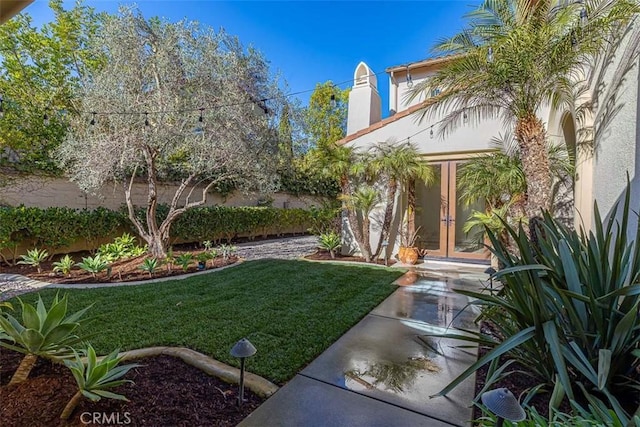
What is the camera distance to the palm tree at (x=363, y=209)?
9.33m

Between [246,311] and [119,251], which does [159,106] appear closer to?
[119,251]

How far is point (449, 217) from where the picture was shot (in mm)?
9391

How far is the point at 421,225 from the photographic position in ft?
33.8

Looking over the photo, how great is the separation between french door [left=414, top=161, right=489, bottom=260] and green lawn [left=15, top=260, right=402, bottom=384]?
104 inches

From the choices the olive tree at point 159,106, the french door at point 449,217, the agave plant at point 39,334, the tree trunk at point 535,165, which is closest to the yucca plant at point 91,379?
the agave plant at point 39,334

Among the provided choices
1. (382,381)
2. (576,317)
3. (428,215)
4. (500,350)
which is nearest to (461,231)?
(428,215)

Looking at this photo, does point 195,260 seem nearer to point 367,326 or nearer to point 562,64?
point 367,326

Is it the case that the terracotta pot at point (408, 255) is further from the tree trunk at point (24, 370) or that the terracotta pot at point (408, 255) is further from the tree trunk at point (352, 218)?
the tree trunk at point (24, 370)

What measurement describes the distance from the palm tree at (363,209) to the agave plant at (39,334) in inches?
300

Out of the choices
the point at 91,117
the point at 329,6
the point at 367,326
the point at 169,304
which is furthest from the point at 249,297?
the point at 329,6

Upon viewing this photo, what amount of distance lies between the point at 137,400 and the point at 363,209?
7.61 meters

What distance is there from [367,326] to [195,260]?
6073mm

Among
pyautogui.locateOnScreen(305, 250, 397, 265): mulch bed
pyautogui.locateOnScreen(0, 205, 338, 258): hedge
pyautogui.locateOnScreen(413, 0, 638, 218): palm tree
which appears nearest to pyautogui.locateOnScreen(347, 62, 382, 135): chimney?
pyautogui.locateOnScreen(0, 205, 338, 258): hedge

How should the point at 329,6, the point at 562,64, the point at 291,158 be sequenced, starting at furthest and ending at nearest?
1. the point at 291,158
2. the point at 329,6
3. the point at 562,64
